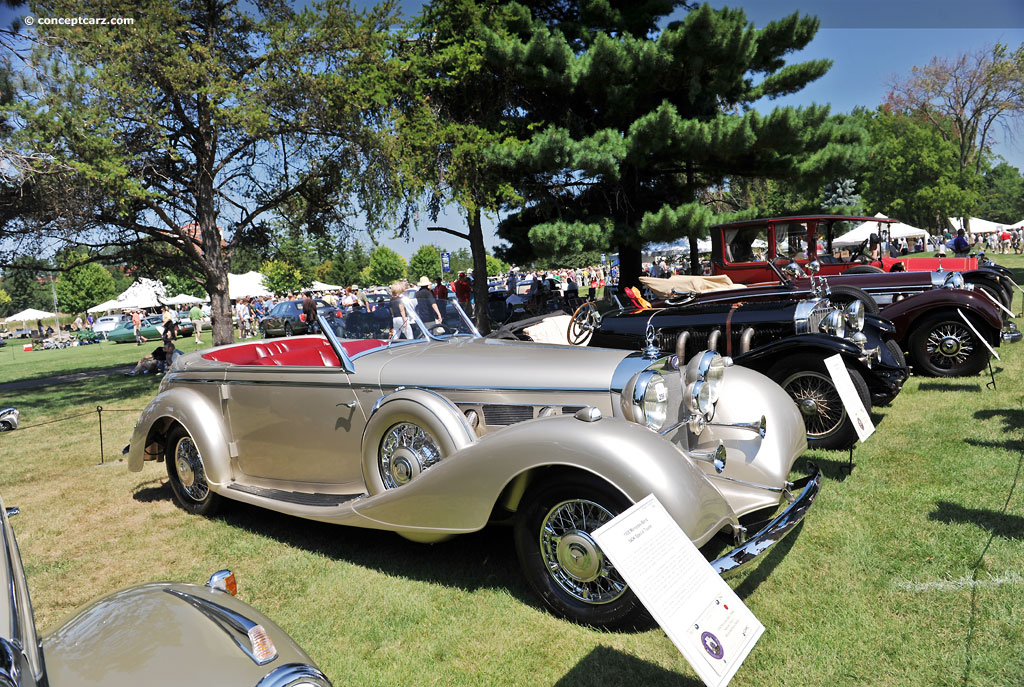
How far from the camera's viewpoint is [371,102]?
1247cm

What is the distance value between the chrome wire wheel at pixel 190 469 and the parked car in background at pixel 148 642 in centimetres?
314

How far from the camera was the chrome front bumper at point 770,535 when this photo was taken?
8.92 ft

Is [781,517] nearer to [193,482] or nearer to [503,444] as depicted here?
[503,444]

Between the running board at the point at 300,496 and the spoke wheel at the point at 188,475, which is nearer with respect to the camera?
the running board at the point at 300,496

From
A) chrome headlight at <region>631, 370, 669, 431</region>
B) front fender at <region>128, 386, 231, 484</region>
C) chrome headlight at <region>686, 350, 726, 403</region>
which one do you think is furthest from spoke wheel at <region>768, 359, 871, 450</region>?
front fender at <region>128, 386, 231, 484</region>

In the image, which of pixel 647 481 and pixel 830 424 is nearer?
pixel 647 481

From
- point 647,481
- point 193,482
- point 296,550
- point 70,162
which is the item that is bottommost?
point 296,550

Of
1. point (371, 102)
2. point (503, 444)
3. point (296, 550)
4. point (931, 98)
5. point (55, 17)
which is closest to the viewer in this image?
point (503, 444)

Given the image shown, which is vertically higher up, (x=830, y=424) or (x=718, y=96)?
(x=718, y=96)

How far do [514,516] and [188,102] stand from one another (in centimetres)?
1136

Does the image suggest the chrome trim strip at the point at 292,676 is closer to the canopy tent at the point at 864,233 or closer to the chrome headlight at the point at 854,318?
the chrome headlight at the point at 854,318

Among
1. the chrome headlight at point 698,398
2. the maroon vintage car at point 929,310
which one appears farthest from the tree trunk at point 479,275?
the chrome headlight at point 698,398

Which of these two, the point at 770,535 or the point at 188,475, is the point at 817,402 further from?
the point at 188,475

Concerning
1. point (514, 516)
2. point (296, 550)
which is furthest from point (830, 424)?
point (296, 550)
